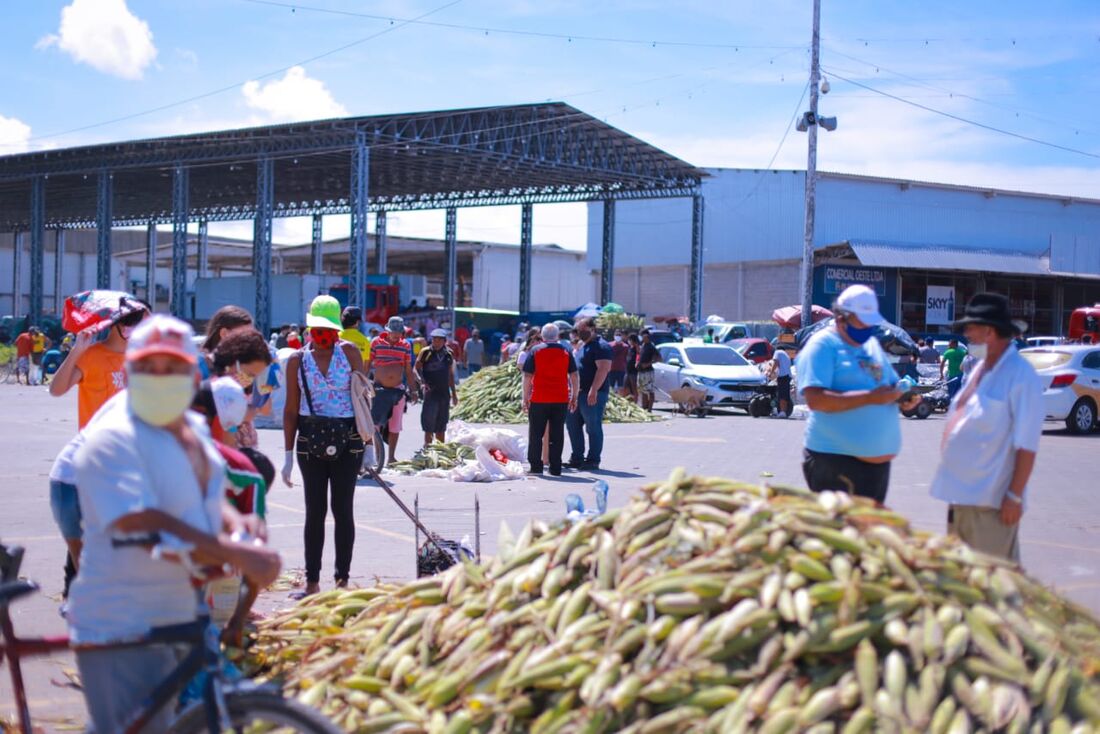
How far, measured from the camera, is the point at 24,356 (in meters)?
32.8

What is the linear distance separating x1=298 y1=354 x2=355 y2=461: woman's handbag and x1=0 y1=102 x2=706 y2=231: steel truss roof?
31103mm

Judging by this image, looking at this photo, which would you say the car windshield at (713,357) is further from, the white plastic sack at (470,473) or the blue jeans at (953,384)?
the white plastic sack at (470,473)

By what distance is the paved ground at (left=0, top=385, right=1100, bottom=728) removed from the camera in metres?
7.62

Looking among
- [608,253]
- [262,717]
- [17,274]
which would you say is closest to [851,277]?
[608,253]

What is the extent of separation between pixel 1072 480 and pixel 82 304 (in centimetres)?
1184

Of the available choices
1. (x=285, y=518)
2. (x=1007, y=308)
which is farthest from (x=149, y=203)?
(x=1007, y=308)

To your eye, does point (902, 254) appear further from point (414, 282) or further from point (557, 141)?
point (414, 282)

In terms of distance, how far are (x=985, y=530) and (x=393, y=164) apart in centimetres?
4160

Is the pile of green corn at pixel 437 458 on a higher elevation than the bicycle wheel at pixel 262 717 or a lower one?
lower

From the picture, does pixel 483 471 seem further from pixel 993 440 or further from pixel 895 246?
pixel 895 246

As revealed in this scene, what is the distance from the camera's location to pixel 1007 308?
210 inches

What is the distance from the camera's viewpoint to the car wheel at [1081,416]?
20.6 m

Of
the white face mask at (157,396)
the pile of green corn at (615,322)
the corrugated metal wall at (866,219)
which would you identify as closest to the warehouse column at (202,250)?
the corrugated metal wall at (866,219)

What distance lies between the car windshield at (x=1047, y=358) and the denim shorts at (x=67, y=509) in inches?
739
